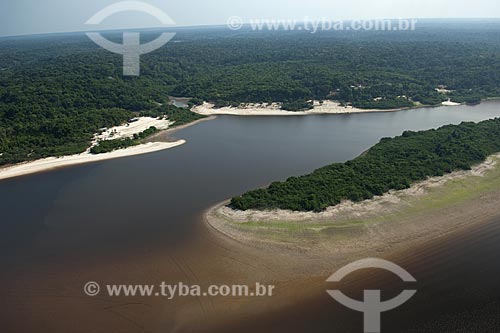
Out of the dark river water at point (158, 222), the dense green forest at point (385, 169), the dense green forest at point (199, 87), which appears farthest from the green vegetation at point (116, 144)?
the dense green forest at point (385, 169)

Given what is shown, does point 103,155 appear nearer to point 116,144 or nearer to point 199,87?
point 116,144

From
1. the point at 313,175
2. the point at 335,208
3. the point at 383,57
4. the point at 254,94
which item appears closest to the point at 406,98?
the point at 254,94

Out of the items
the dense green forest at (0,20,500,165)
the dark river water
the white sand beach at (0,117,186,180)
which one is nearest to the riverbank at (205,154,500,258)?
the dark river water

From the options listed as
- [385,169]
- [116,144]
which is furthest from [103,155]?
[385,169]

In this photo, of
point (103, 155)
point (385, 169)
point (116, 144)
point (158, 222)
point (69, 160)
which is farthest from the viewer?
point (116, 144)

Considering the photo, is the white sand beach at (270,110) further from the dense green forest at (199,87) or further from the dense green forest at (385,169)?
the dense green forest at (385,169)

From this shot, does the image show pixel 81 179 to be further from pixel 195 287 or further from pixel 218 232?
pixel 195 287
